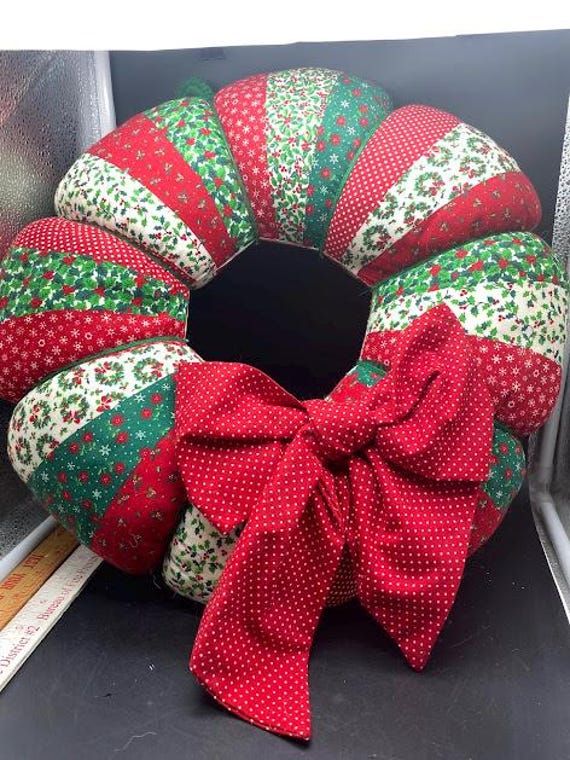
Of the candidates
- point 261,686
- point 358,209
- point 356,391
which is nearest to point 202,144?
point 358,209

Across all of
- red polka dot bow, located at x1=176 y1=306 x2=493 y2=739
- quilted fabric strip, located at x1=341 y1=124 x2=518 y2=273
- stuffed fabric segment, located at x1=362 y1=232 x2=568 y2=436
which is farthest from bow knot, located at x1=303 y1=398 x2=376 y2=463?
quilted fabric strip, located at x1=341 y1=124 x2=518 y2=273

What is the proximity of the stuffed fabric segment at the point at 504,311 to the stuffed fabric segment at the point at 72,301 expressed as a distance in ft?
0.78

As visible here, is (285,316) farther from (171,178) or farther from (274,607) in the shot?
(274,607)

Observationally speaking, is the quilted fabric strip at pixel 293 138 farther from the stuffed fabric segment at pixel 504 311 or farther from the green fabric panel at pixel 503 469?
the green fabric panel at pixel 503 469

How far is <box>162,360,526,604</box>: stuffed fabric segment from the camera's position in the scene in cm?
78

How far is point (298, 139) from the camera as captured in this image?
843 millimetres

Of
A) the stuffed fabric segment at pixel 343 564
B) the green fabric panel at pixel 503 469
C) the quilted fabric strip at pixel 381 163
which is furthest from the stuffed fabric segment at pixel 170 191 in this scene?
the green fabric panel at pixel 503 469

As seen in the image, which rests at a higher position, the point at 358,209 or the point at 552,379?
the point at 358,209

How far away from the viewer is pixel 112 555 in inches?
32.5

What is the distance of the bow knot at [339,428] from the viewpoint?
2.38 feet

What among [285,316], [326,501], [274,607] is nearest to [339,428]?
[326,501]

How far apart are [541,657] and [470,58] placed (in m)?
0.69

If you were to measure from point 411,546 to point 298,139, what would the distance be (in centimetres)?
43

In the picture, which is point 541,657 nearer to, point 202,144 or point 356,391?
point 356,391
